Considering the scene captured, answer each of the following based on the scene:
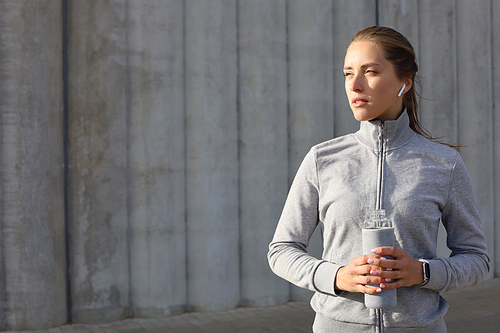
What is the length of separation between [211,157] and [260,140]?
45 cm

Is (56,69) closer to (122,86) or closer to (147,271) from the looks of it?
(122,86)

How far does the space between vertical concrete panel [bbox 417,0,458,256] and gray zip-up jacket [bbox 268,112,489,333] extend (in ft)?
13.6

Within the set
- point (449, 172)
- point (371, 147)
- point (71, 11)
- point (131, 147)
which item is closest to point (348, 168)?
point (371, 147)

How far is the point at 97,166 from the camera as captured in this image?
4.36m

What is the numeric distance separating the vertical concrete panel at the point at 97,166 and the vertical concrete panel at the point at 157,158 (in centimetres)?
11

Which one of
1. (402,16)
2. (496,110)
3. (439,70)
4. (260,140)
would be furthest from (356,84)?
(496,110)

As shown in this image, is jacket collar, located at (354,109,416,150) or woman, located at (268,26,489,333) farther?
jacket collar, located at (354,109,416,150)

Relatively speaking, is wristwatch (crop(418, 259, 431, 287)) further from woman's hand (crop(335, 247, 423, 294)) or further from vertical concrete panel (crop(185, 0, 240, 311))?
vertical concrete panel (crop(185, 0, 240, 311))

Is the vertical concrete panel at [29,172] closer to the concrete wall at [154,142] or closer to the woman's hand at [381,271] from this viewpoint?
the concrete wall at [154,142]

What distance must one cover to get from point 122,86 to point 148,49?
360 mm

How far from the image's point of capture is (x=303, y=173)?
1681mm

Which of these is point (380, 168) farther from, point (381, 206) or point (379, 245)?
point (379, 245)

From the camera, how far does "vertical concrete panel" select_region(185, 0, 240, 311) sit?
4.60m

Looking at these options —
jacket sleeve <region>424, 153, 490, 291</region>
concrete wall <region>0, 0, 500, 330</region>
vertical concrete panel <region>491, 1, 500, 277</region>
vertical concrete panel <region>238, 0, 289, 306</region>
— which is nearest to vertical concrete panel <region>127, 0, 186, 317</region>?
concrete wall <region>0, 0, 500, 330</region>
